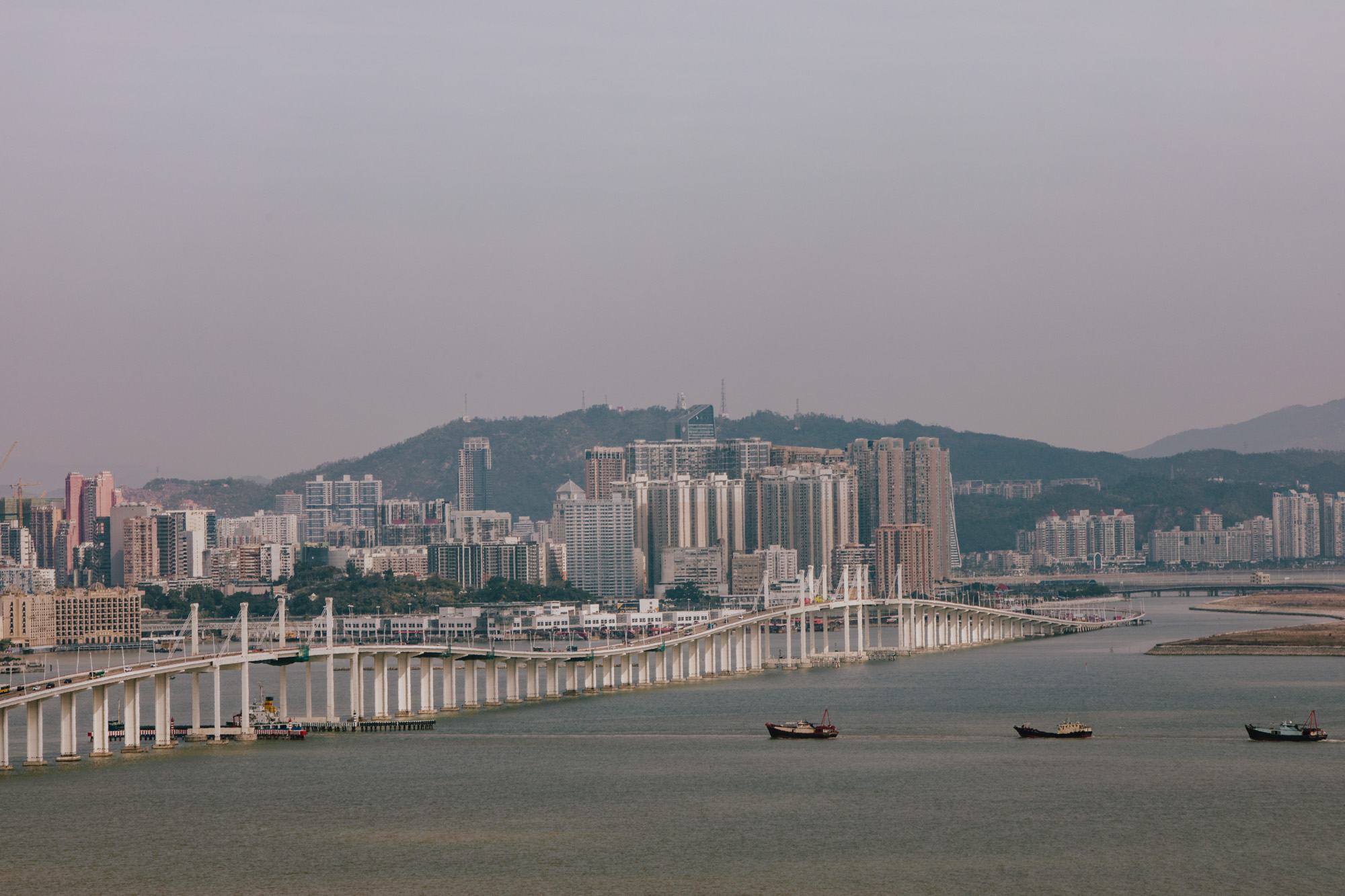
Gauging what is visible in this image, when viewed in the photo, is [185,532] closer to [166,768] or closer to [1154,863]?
[166,768]

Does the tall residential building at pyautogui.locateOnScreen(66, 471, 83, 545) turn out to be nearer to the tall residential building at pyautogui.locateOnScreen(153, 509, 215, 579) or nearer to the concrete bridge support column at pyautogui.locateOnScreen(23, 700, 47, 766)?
the tall residential building at pyautogui.locateOnScreen(153, 509, 215, 579)

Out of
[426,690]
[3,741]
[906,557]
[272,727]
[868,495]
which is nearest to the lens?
[3,741]

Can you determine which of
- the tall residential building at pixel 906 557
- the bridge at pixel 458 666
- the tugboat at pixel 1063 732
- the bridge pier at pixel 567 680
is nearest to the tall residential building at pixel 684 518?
the tall residential building at pixel 906 557

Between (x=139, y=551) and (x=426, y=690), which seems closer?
(x=426, y=690)

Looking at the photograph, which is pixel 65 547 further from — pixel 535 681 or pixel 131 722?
pixel 131 722

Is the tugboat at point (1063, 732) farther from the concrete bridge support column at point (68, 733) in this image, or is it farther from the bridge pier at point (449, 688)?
the concrete bridge support column at point (68, 733)

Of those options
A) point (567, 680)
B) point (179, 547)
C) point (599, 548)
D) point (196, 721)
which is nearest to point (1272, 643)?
point (567, 680)

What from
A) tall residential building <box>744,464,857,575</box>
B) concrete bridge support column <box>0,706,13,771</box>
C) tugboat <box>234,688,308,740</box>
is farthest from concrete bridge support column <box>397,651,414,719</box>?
tall residential building <box>744,464,857,575</box>
